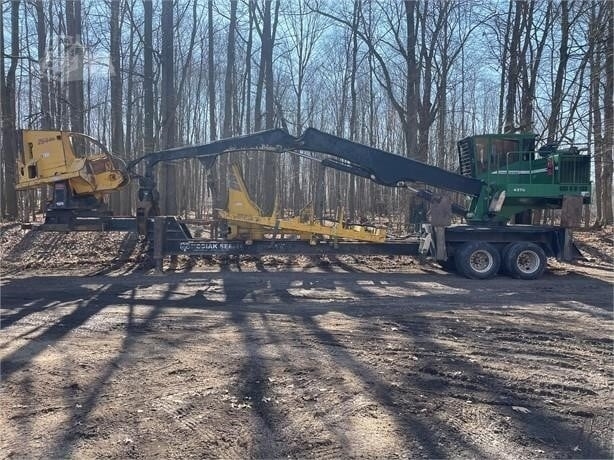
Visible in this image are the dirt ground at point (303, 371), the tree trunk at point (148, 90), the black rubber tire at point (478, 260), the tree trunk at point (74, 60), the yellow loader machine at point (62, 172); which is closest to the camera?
the dirt ground at point (303, 371)

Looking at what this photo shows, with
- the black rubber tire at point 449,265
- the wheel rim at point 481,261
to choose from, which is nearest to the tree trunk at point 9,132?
the black rubber tire at point 449,265

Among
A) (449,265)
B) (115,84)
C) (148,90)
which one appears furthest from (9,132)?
(449,265)

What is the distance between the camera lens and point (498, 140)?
1427 cm

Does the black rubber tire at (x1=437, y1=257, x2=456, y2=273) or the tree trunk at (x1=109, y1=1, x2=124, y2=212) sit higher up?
the tree trunk at (x1=109, y1=1, x2=124, y2=212)

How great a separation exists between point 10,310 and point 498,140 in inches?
451

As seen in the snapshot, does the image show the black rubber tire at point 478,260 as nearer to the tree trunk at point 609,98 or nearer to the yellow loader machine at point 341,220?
the yellow loader machine at point 341,220

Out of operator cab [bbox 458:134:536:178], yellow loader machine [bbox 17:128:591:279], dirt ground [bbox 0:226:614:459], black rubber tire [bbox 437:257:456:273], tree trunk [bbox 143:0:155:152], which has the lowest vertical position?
dirt ground [bbox 0:226:614:459]

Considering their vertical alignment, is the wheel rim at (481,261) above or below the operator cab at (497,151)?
below

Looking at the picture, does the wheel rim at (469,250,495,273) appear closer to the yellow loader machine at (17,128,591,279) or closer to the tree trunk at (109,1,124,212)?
the yellow loader machine at (17,128,591,279)

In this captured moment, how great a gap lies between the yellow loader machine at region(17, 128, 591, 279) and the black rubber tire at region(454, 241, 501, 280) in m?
0.02

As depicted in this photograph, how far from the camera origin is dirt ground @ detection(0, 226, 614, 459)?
13.6ft

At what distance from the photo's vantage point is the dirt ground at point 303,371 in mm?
4137

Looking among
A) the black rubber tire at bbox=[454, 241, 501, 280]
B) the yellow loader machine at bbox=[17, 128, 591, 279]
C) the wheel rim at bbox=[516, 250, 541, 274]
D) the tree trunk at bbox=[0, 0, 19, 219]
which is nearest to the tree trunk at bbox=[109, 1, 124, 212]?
the tree trunk at bbox=[0, 0, 19, 219]

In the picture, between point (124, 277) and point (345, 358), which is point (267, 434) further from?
point (124, 277)
